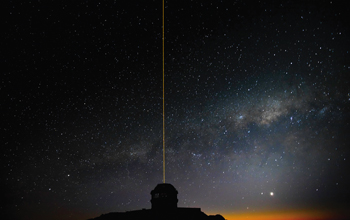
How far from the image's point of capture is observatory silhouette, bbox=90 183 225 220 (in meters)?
26.5

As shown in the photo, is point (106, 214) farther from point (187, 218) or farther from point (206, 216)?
point (206, 216)

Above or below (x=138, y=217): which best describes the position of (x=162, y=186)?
above

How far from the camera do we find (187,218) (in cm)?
2620

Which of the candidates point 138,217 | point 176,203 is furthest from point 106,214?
point 176,203

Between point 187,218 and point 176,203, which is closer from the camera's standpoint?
point 187,218

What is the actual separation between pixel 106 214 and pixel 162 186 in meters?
7.01

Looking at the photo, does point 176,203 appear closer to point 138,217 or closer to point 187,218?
point 187,218

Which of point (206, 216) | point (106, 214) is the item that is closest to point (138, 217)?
point (106, 214)

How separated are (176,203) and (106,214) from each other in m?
7.99

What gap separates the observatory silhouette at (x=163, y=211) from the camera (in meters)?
26.5

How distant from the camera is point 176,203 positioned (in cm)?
2789

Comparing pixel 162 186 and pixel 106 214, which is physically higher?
pixel 162 186

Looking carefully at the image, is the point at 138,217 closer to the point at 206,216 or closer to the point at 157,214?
the point at 157,214

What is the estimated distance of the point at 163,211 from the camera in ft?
89.2
